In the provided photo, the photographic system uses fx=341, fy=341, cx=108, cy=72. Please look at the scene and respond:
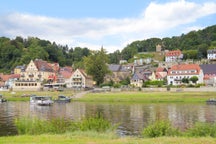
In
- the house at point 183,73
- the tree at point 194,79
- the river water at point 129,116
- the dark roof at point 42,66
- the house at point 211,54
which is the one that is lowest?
the river water at point 129,116

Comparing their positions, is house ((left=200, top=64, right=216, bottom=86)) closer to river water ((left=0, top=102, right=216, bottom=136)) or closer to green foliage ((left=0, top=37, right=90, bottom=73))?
river water ((left=0, top=102, right=216, bottom=136))

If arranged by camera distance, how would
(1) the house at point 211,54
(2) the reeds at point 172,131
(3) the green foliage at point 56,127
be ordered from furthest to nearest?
Result: (1) the house at point 211,54, (3) the green foliage at point 56,127, (2) the reeds at point 172,131

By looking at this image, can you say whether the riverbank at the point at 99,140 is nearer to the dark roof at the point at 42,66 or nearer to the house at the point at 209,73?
the house at the point at 209,73

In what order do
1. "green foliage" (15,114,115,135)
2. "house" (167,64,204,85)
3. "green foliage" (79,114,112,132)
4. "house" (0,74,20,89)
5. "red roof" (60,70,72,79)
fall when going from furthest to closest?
"red roof" (60,70,72,79) → "house" (0,74,20,89) → "house" (167,64,204,85) → "green foliage" (15,114,115,135) → "green foliage" (79,114,112,132)

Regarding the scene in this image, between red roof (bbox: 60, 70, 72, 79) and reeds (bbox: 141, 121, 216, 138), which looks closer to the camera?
reeds (bbox: 141, 121, 216, 138)

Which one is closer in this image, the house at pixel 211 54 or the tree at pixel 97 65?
the tree at pixel 97 65

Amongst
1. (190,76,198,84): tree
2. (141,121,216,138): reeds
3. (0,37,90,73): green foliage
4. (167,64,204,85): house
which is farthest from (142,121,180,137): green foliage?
(0,37,90,73): green foliage

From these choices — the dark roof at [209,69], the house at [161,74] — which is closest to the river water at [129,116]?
the dark roof at [209,69]

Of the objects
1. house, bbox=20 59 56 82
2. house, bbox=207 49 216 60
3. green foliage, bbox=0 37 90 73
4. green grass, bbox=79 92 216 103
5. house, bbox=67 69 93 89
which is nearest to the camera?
green grass, bbox=79 92 216 103

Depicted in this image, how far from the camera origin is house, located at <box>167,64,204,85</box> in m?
109

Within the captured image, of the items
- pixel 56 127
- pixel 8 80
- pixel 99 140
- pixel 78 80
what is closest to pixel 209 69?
pixel 78 80

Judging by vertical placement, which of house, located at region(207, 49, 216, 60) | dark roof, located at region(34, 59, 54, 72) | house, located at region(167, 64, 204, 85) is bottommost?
house, located at region(167, 64, 204, 85)

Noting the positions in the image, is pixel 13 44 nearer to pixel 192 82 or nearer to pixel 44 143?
pixel 192 82

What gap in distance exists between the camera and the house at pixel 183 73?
358 feet
